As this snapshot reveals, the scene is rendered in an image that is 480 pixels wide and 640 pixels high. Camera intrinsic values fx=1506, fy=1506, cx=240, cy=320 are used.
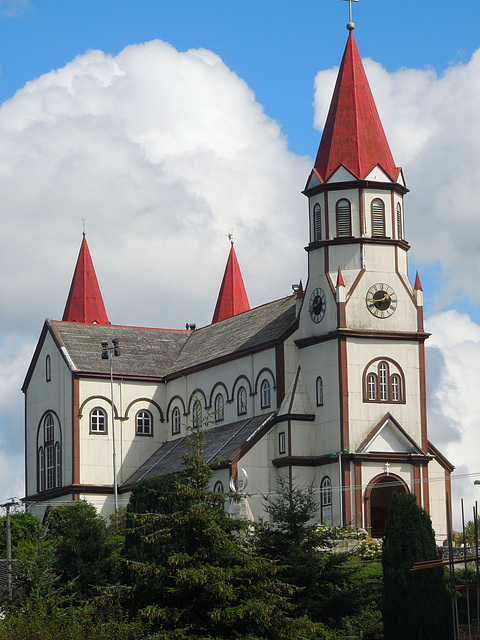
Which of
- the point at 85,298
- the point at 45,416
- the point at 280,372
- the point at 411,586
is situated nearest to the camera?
the point at 411,586

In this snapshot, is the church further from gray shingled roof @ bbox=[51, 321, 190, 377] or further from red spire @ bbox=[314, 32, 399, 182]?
gray shingled roof @ bbox=[51, 321, 190, 377]

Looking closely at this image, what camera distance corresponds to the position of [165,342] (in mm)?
95938

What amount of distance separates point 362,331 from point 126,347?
22.8 metres

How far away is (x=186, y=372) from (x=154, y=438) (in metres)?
4.82

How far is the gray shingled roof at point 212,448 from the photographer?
77938 mm

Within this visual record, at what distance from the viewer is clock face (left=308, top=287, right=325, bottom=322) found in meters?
77.2

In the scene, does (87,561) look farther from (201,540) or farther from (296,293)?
(296,293)

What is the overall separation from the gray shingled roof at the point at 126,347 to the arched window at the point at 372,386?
19.8 metres

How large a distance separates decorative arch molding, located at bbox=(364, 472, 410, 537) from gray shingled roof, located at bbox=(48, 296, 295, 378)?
1198 cm

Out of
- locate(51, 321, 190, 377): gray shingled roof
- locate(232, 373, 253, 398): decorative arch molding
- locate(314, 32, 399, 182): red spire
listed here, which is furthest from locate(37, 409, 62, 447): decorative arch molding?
locate(314, 32, 399, 182): red spire

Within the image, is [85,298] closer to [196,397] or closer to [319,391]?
[196,397]

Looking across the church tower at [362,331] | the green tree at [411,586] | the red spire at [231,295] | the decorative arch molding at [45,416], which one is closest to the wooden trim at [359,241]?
the church tower at [362,331]

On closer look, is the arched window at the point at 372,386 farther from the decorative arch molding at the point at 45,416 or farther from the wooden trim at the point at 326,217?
the decorative arch molding at the point at 45,416

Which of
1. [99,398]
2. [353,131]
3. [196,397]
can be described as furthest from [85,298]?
[353,131]
